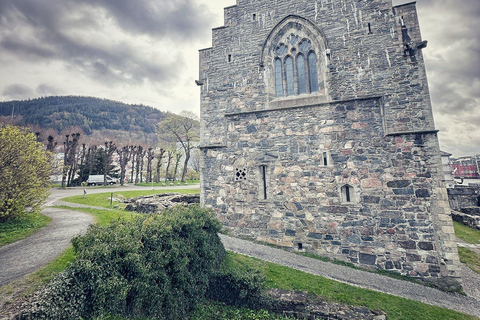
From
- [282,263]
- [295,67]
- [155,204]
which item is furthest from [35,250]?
[295,67]

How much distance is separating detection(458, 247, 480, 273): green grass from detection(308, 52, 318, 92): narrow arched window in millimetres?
10882

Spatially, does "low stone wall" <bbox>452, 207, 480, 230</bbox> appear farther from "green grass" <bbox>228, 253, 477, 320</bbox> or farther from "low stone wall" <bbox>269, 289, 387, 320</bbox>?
"low stone wall" <bbox>269, 289, 387, 320</bbox>

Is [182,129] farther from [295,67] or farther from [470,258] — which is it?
[470,258]

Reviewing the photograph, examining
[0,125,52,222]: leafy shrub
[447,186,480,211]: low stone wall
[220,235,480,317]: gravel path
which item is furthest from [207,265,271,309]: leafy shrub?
[447,186,480,211]: low stone wall

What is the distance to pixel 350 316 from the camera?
5.74 metres

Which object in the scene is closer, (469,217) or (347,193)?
(347,193)

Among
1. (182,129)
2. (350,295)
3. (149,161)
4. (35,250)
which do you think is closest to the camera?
(35,250)

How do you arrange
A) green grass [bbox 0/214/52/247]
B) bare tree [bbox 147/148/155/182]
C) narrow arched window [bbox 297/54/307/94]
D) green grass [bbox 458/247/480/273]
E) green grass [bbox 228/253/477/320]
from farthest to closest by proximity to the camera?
bare tree [bbox 147/148/155/182]
narrow arched window [bbox 297/54/307/94]
green grass [bbox 458/247/480/273]
green grass [bbox 0/214/52/247]
green grass [bbox 228/253/477/320]

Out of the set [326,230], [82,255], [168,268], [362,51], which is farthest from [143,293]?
[362,51]

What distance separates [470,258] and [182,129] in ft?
109

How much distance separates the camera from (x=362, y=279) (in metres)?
7.77

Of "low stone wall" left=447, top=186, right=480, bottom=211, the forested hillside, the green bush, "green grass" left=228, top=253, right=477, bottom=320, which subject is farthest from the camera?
the forested hillside

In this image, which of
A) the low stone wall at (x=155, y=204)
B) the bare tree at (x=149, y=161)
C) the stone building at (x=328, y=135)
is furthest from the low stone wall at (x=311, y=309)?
the bare tree at (x=149, y=161)

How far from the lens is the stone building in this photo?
28.3ft
